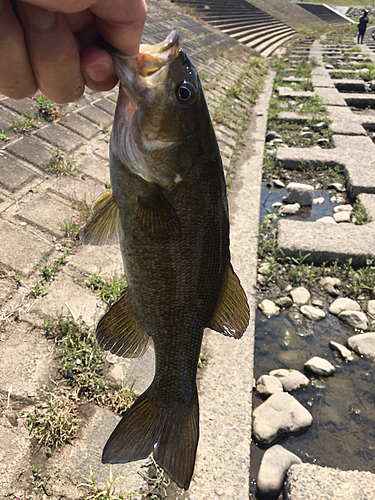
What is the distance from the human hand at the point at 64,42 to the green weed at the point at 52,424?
2.01m

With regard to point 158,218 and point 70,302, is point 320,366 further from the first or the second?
point 158,218

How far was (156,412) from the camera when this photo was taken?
1886 millimetres

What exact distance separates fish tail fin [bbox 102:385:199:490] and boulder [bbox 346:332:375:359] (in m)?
2.83

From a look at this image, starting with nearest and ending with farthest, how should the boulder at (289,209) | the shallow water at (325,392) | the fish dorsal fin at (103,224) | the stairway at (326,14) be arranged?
the fish dorsal fin at (103,224)
the shallow water at (325,392)
the boulder at (289,209)
the stairway at (326,14)

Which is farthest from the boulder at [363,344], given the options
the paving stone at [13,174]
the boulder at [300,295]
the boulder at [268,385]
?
the paving stone at [13,174]

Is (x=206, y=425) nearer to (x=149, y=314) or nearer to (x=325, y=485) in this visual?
(x=325, y=485)

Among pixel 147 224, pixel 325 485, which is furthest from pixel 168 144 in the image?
pixel 325 485

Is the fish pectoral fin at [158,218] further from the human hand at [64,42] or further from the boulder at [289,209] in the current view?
the boulder at [289,209]

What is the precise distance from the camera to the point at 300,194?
6.60 m

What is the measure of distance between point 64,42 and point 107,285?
248 cm

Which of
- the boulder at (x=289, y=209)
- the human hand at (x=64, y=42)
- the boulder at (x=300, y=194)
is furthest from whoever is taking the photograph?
the boulder at (x=300, y=194)

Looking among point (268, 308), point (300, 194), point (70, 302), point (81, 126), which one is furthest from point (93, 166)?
point (300, 194)

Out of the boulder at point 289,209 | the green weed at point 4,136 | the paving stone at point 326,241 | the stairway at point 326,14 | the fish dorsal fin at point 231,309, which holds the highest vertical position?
the fish dorsal fin at point 231,309

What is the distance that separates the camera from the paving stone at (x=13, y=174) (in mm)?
4324
